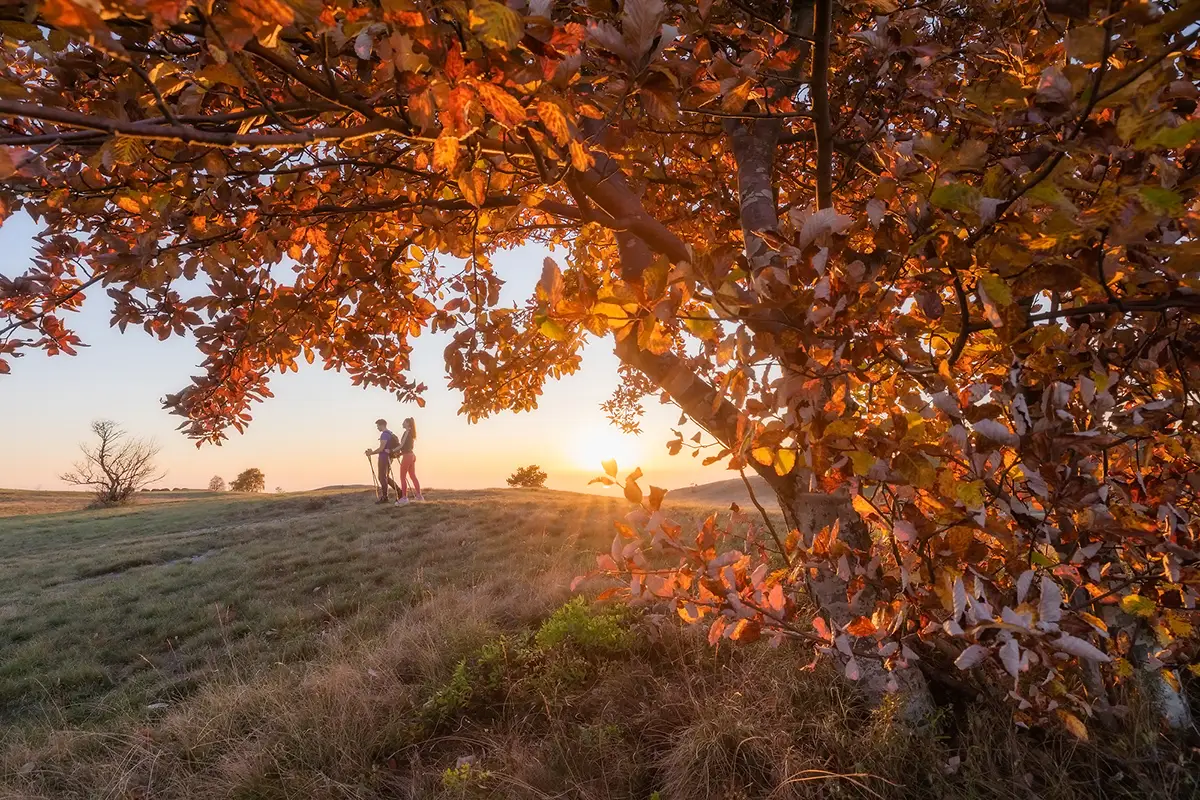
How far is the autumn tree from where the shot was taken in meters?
1.12

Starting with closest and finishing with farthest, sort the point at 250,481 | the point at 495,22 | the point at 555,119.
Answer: the point at 495,22, the point at 555,119, the point at 250,481

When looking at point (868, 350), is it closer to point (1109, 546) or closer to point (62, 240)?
point (1109, 546)

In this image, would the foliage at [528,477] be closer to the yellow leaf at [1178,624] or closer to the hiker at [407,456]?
the hiker at [407,456]

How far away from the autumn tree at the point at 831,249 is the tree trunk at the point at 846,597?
2cm

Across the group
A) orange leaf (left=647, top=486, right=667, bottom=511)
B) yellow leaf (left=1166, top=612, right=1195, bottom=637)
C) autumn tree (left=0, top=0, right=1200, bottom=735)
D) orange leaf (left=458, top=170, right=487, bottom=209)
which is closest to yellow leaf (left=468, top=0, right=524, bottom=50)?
autumn tree (left=0, top=0, right=1200, bottom=735)

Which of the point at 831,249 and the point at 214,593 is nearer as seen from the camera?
the point at 831,249

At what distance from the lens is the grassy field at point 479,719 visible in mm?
2574

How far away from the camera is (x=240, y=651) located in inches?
238

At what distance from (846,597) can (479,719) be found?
7.86 ft

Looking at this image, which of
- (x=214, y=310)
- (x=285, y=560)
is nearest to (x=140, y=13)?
(x=214, y=310)

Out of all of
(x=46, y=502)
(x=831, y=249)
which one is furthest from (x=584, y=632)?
(x=46, y=502)

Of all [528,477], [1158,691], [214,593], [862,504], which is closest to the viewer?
[862,504]

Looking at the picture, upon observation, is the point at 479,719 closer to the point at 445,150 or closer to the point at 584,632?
the point at 584,632

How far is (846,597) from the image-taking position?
2879mm
